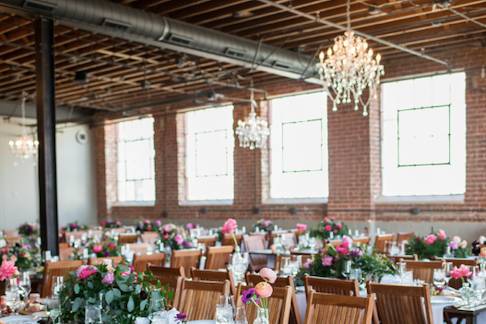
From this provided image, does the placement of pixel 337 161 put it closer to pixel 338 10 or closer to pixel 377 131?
pixel 377 131

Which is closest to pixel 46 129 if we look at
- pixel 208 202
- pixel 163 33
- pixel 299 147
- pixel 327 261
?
pixel 163 33

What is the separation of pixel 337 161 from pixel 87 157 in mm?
7748

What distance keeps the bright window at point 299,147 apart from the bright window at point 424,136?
4.71 ft

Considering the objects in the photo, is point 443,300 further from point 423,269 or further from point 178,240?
point 178,240

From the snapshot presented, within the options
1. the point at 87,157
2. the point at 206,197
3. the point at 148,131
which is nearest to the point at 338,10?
the point at 206,197

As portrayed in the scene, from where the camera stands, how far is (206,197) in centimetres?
1509

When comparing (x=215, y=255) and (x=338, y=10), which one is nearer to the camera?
(x=215, y=255)

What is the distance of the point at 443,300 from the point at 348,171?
727cm

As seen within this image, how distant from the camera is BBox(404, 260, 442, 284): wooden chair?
18.7 ft

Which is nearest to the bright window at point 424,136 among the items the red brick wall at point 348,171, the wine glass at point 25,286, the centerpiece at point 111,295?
the red brick wall at point 348,171

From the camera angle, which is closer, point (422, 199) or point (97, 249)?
point (97, 249)

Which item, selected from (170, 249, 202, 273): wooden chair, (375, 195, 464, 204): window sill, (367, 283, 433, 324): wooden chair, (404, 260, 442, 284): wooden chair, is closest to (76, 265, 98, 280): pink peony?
(367, 283, 433, 324): wooden chair

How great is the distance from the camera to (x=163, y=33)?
812 cm

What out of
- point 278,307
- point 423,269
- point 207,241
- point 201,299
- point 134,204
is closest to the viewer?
point 278,307
